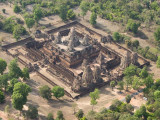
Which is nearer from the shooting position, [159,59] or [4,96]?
[4,96]

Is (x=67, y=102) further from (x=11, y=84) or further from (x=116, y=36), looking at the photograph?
(x=116, y=36)

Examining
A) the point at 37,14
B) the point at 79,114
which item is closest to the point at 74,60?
the point at 79,114

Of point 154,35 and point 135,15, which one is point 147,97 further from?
point 135,15

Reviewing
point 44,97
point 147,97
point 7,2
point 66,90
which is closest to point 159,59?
point 147,97

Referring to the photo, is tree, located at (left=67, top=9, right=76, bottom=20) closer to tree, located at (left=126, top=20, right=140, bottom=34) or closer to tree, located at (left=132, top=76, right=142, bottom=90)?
tree, located at (left=126, top=20, right=140, bottom=34)

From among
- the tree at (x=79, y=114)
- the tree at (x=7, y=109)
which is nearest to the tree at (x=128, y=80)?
the tree at (x=79, y=114)

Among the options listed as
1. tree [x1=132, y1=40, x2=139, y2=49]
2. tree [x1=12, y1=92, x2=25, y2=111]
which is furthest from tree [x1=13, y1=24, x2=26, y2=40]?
tree [x1=132, y1=40, x2=139, y2=49]
